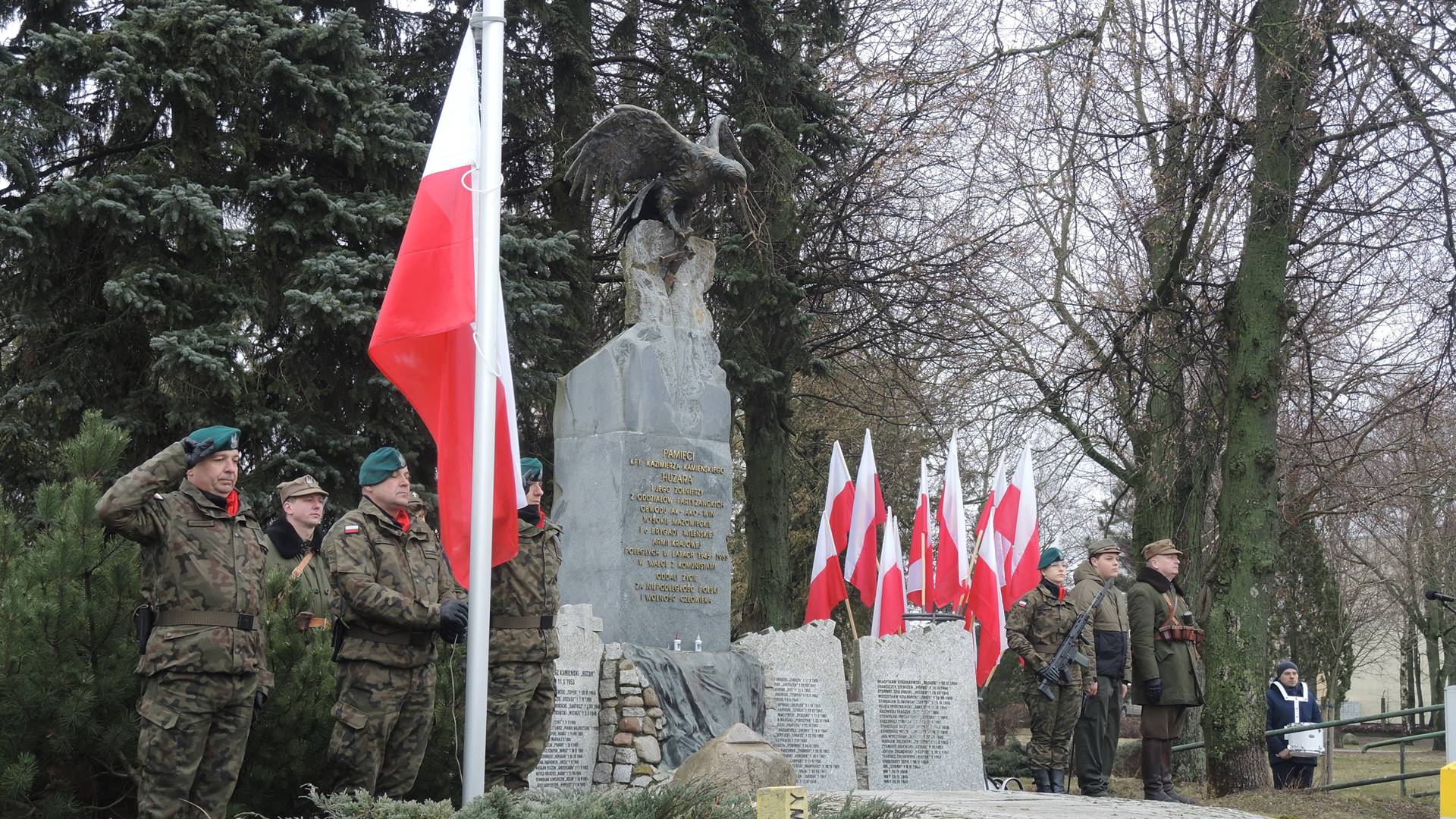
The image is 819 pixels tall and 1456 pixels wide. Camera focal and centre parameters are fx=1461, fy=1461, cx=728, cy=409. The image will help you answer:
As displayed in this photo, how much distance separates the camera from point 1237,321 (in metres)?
12.6

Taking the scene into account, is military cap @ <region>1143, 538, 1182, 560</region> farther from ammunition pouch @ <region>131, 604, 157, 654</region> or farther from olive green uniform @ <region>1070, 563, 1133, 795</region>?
ammunition pouch @ <region>131, 604, 157, 654</region>

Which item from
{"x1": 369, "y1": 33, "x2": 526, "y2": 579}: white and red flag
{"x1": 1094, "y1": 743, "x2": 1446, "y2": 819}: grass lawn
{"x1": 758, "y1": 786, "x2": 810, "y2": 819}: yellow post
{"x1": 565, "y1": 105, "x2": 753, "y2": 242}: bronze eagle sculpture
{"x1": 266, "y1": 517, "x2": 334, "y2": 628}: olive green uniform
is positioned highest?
{"x1": 565, "y1": 105, "x2": 753, "y2": 242}: bronze eagle sculpture

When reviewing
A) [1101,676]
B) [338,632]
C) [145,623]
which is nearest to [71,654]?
[145,623]

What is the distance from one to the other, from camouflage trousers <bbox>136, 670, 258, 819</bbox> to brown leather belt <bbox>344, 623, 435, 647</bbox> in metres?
0.45

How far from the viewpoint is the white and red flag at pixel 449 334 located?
6.01 meters

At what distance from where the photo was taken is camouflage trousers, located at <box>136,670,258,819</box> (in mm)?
5609

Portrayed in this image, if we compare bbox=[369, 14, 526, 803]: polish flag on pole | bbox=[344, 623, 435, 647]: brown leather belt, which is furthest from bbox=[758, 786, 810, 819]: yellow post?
bbox=[344, 623, 435, 647]: brown leather belt

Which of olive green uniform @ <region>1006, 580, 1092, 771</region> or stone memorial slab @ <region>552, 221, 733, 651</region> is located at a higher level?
stone memorial slab @ <region>552, 221, 733, 651</region>

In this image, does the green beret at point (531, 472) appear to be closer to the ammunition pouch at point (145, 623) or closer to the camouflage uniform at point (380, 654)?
the camouflage uniform at point (380, 654)

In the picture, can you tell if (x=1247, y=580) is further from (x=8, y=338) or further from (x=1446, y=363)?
(x=8, y=338)

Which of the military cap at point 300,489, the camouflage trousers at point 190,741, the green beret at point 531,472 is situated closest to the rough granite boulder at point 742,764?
the green beret at point 531,472

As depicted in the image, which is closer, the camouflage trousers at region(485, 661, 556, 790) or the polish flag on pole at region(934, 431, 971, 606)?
the camouflage trousers at region(485, 661, 556, 790)

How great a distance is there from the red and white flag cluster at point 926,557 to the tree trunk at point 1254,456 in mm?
1708

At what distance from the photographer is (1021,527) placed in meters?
13.7
